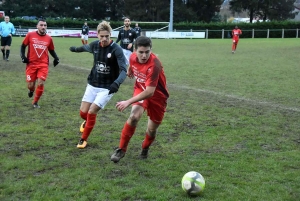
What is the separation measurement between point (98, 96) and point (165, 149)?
1.31 m

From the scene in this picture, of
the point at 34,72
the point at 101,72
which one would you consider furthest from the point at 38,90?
the point at 101,72

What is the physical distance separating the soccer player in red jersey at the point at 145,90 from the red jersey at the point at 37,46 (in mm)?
3966

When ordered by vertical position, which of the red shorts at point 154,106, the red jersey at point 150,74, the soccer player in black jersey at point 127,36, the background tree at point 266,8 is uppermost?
the background tree at point 266,8

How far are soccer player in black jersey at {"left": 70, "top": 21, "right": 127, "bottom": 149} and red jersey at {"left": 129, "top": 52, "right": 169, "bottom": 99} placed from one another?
53 cm

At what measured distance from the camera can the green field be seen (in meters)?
4.38

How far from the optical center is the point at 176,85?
1222cm

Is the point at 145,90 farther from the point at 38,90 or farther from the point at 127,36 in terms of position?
the point at 127,36

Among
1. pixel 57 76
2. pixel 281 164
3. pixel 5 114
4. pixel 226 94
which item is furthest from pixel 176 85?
pixel 281 164

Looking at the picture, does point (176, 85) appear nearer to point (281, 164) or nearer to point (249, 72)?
point (249, 72)

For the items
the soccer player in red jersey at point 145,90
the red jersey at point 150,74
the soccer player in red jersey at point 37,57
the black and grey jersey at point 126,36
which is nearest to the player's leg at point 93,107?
the soccer player in red jersey at point 145,90

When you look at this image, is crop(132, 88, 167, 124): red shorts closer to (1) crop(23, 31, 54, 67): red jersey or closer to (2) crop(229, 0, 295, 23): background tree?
(1) crop(23, 31, 54, 67): red jersey

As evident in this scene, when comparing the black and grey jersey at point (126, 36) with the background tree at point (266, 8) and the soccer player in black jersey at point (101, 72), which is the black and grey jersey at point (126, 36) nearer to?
the soccer player in black jersey at point (101, 72)

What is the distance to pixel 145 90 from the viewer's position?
4.88 m

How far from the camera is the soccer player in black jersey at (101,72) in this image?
5785 mm
